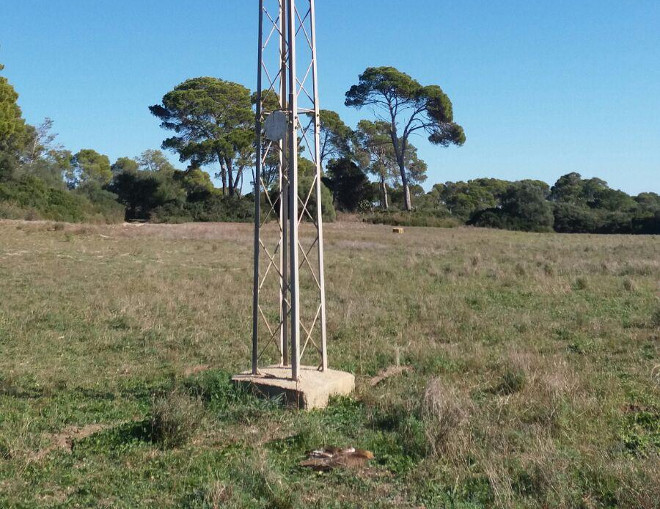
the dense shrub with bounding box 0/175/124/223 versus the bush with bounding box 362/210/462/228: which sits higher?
the dense shrub with bounding box 0/175/124/223

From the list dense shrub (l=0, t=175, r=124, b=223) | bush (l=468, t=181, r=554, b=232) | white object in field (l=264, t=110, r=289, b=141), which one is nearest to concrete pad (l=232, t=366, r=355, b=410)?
white object in field (l=264, t=110, r=289, b=141)

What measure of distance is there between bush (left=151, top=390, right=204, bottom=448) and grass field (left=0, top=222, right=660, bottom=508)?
0.06 feet

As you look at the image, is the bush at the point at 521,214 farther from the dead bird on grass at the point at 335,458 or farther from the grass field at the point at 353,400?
the dead bird on grass at the point at 335,458

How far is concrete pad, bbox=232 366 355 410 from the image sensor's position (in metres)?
6.59

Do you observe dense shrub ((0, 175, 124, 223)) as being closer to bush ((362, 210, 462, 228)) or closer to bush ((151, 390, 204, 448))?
bush ((362, 210, 462, 228))

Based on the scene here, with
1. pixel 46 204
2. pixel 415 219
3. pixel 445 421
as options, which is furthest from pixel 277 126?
pixel 415 219

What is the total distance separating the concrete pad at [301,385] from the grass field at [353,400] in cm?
21

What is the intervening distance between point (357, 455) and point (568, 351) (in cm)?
509

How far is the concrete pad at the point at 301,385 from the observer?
6590mm

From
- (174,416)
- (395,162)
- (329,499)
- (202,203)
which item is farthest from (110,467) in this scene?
(395,162)

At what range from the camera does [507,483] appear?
445 cm

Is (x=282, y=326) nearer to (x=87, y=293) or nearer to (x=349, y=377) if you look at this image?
(x=349, y=377)

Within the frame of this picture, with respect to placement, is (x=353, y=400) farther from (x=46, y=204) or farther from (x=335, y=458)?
(x=46, y=204)

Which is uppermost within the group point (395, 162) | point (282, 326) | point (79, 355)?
point (395, 162)
